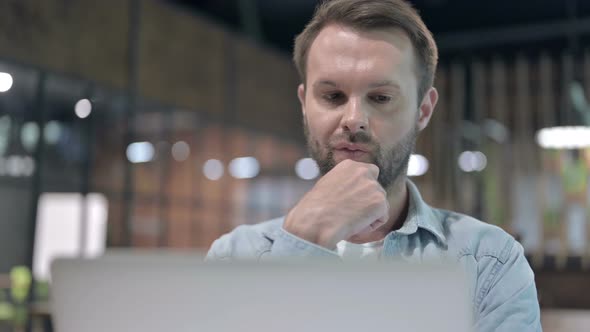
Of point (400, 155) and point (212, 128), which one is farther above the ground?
point (212, 128)

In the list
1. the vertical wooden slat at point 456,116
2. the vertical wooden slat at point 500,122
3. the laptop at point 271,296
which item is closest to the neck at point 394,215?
the laptop at point 271,296

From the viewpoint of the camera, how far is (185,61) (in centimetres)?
737

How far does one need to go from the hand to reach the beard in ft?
0.57

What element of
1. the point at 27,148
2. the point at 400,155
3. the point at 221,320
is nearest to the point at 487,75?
the point at 27,148

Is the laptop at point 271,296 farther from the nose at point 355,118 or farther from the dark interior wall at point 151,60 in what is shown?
the dark interior wall at point 151,60

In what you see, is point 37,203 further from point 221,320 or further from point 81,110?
point 221,320

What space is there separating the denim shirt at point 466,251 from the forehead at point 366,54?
0.27m

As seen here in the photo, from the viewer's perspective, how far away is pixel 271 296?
1.73 feet

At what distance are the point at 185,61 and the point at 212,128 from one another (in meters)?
0.89

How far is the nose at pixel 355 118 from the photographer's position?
3.71 ft

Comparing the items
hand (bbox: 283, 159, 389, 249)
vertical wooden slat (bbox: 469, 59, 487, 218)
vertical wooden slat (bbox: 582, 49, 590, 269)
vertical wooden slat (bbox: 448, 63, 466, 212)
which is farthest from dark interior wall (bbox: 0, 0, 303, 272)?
hand (bbox: 283, 159, 389, 249)

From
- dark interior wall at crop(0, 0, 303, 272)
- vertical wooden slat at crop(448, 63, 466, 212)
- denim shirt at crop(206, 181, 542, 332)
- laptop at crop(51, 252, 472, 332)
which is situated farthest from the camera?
vertical wooden slat at crop(448, 63, 466, 212)

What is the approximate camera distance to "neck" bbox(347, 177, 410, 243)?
1248 millimetres

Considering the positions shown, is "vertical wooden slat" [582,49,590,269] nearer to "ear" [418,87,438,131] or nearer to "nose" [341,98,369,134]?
"ear" [418,87,438,131]
